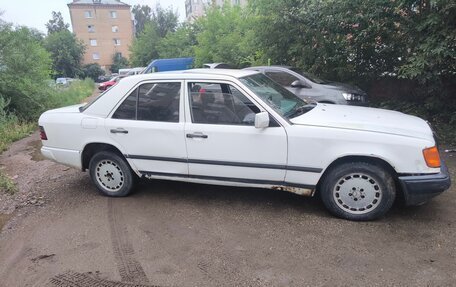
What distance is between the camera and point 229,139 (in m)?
4.09

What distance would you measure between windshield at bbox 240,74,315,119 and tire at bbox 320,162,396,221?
0.86 metres

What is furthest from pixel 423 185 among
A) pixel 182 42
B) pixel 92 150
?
pixel 182 42

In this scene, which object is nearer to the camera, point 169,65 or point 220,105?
point 220,105

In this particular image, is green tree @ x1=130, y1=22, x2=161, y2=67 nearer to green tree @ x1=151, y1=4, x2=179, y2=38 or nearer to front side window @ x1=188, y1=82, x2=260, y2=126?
green tree @ x1=151, y1=4, x2=179, y2=38

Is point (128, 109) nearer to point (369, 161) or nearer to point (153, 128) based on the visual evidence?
point (153, 128)

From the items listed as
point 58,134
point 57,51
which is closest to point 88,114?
point 58,134

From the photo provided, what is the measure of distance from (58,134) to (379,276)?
4238mm

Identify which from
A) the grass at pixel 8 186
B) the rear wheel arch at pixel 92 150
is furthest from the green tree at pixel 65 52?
the rear wheel arch at pixel 92 150

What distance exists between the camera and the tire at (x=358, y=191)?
379 centimetres

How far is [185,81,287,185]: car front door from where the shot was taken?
4000mm

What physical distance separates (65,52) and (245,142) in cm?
5562

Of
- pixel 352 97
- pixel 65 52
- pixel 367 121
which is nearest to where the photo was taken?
pixel 367 121

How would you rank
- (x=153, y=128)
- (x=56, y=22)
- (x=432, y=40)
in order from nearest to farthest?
1. (x=153, y=128)
2. (x=432, y=40)
3. (x=56, y=22)

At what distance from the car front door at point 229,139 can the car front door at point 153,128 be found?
15 centimetres
